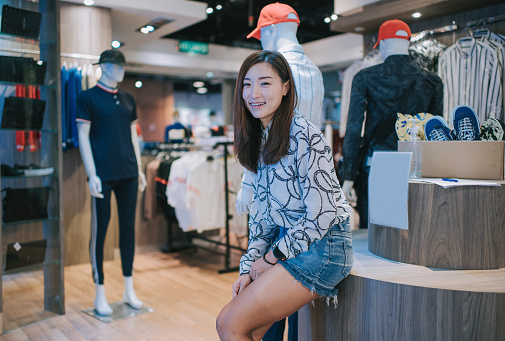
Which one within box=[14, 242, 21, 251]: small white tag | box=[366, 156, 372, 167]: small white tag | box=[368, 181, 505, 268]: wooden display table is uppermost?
box=[366, 156, 372, 167]: small white tag

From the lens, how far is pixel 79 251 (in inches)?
183

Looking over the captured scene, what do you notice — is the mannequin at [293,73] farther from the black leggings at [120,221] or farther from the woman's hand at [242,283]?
the black leggings at [120,221]

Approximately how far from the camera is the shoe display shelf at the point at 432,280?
56.7 inches

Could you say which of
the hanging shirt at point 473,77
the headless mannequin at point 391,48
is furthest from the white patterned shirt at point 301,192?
the hanging shirt at point 473,77

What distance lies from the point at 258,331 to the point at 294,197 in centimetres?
50

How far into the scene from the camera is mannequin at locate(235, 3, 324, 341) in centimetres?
209

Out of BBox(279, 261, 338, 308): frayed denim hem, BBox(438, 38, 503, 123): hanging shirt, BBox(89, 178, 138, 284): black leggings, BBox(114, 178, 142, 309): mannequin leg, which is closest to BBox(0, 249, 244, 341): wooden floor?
BBox(114, 178, 142, 309): mannequin leg

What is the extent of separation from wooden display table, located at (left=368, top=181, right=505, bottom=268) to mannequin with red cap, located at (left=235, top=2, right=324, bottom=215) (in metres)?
0.65

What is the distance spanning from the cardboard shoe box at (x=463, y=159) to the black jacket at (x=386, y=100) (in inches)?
25.5

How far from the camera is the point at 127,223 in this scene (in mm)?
3318

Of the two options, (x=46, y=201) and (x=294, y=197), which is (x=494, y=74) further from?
(x=46, y=201)

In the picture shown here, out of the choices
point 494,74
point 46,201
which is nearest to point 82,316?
point 46,201

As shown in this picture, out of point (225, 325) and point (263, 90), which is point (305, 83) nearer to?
point (263, 90)

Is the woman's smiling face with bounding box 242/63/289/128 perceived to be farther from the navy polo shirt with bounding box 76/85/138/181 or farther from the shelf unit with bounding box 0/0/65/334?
the shelf unit with bounding box 0/0/65/334
